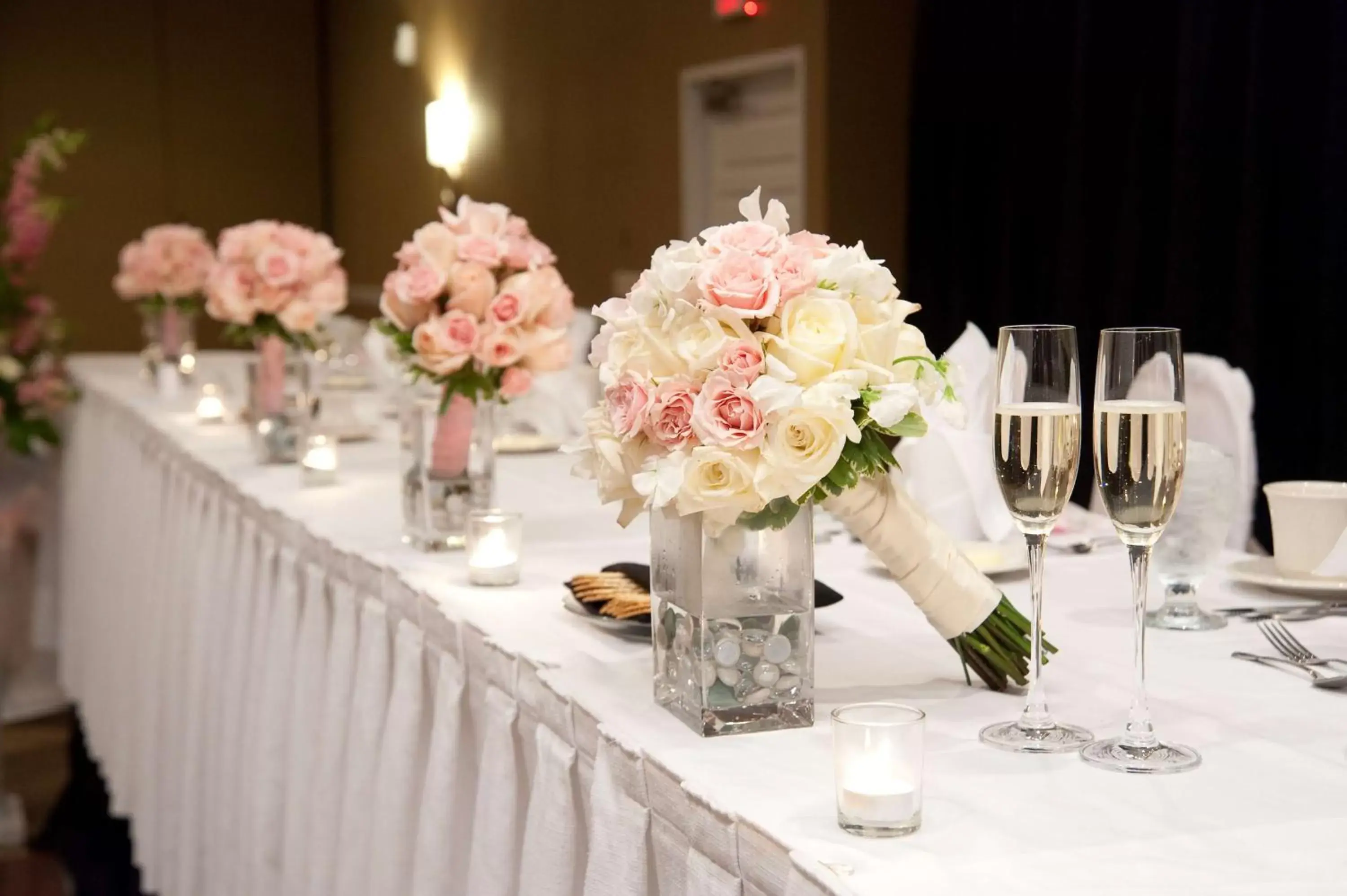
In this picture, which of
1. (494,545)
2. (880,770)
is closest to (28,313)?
(494,545)

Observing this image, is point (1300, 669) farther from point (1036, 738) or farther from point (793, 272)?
point (793, 272)

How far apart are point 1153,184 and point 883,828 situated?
166 inches

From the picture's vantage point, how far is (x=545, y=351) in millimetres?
2186

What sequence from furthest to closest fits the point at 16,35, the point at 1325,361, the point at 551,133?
the point at 16,35 < the point at 551,133 < the point at 1325,361

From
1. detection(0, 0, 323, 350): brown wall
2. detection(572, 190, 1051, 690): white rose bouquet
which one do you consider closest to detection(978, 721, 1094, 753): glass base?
detection(572, 190, 1051, 690): white rose bouquet

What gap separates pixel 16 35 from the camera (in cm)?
1027

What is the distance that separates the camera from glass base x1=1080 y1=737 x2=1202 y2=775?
1.12 m

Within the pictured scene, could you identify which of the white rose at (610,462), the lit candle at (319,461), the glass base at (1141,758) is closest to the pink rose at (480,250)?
the lit candle at (319,461)

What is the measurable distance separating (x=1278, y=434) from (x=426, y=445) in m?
3.10

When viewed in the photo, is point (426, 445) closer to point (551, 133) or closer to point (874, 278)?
point (874, 278)

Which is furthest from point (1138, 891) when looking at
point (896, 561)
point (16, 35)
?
point (16, 35)

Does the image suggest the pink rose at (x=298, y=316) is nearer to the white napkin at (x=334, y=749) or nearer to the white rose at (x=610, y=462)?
the white napkin at (x=334, y=749)

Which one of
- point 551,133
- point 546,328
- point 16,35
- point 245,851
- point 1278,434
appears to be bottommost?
point 245,851

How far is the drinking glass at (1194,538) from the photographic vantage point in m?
1.58
